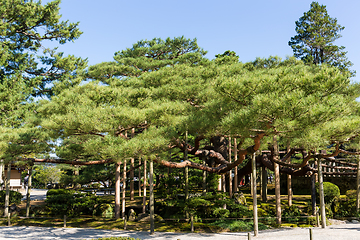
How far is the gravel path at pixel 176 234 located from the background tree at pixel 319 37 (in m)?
19.1

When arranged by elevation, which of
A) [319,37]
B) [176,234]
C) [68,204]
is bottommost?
[176,234]

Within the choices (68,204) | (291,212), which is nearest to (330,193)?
(291,212)

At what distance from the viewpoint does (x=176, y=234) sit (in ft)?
39.0

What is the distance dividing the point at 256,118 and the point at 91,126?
19.5 ft

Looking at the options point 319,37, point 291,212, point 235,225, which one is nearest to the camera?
point 235,225

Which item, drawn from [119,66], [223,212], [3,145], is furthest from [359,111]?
[3,145]

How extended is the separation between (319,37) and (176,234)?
23789mm

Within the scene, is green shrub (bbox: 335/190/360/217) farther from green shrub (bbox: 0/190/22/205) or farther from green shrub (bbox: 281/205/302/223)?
green shrub (bbox: 0/190/22/205)

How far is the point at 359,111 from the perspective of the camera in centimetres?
1195

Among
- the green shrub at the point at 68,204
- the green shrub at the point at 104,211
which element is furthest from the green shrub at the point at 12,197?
the green shrub at the point at 104,211

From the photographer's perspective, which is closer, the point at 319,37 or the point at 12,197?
the point at 12,197

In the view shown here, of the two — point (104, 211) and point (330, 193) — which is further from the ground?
point (330, 193)

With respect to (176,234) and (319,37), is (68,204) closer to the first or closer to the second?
(176,234)

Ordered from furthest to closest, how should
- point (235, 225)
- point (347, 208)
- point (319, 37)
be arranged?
1. point (319, 37)
2. point (347, 208)
3. point (235, 225)
